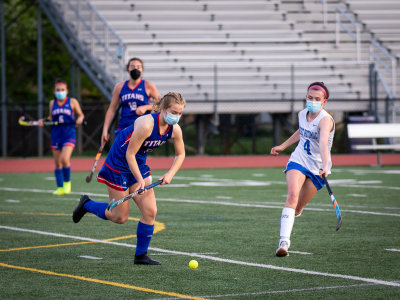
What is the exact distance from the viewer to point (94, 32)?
2728cm

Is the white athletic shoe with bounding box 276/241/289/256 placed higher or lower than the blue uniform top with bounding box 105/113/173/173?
lower

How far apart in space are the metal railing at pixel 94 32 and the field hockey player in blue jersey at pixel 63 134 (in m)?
9.36

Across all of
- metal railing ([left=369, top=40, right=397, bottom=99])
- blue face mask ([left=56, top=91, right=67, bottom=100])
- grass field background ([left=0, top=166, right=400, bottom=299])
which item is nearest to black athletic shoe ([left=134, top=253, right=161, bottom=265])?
grass field background ([left=0, top=166, right=400, bottom=299])

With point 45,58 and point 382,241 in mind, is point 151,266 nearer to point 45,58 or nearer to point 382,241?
point 382,241

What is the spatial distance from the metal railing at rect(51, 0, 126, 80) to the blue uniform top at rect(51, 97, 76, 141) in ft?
30.7

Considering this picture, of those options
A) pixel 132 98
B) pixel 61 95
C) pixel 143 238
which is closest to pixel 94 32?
pixel 61 95

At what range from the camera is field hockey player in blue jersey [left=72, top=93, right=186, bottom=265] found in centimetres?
782

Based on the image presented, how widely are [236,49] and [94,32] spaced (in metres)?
5.26

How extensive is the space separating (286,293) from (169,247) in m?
2.69

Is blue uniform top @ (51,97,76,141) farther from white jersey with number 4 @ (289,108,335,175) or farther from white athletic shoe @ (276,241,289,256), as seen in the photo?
white athletic shoe @ (276,241,289,256)

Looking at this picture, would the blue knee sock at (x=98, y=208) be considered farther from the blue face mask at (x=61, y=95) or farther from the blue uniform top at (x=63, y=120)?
the blue face mask at (x=61, y=95)

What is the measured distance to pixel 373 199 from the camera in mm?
14258

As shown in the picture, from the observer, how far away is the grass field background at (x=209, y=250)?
6781 mm

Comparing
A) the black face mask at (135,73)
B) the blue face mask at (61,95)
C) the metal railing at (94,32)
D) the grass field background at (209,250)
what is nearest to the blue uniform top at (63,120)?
the blue face mask at (61,95)
